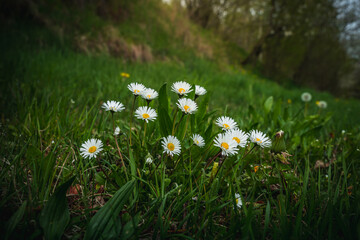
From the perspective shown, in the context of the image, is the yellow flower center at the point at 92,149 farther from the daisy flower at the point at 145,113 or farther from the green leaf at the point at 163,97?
the green leaf at the point at 163,97

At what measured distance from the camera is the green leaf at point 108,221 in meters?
0.61

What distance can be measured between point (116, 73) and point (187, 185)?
8.89ft

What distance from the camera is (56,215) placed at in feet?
2.04

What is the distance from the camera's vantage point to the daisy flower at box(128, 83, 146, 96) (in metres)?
0.80

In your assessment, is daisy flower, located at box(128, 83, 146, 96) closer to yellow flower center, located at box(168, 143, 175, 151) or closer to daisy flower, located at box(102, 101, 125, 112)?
daisy flower, located at box(102, 101, 125, 112)

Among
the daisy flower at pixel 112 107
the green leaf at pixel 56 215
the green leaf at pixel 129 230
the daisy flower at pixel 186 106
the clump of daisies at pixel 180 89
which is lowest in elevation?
the green leaf at pixel 129 230

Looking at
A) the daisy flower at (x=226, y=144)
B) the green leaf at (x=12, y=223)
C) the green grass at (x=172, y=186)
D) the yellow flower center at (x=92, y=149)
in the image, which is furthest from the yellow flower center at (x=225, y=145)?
the green leaf at (x=12, y=223)

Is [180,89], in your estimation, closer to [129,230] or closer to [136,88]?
[136,88]

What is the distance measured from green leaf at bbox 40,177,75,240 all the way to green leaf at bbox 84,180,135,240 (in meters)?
0.09

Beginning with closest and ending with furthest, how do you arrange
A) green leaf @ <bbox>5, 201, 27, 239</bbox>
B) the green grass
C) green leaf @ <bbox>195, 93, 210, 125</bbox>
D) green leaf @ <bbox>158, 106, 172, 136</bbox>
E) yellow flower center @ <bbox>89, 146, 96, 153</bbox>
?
green leaf @ <bbox>5, 201, 27, 239</bbox>
the green grass
yellow flower center @ <bbox>89, 146, 96, 153</bbox>
green leaf @ <bbox>158, 106, 172, 136</bbox>
green leaf @ <bbox>195, 93, 210, 125</bbox>

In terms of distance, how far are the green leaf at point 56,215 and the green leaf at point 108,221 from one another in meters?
0.09

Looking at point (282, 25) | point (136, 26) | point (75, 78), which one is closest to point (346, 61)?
point (282, 25)

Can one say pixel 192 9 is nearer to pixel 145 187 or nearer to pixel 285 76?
pixel 285 76

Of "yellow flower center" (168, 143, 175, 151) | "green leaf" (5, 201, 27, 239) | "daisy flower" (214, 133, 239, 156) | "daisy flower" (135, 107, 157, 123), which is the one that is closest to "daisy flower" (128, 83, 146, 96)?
"daisy flower" (135, 107, 157, 123)
